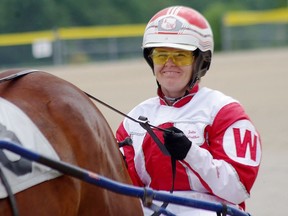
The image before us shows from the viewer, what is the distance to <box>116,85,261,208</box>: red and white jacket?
10.9ft

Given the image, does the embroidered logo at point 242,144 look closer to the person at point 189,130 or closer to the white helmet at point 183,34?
the person at point 189,130

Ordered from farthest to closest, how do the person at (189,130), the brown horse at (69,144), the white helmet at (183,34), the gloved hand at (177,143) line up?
the white helmet at (183,34), the person at (189,130), the gloved hand at (177,143), the brown horse at (69,144)

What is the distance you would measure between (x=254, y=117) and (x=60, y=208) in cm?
926

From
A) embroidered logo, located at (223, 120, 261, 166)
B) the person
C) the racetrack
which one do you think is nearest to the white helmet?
the person

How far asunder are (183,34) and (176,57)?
0.37 ft

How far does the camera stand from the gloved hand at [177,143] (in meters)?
3.21

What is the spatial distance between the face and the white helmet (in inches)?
1.4

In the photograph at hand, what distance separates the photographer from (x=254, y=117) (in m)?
11.7

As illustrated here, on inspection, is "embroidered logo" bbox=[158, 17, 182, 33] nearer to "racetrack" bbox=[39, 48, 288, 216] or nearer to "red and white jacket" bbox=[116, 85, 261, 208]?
"red and white jacket" bbox=[116, 85, 261, 208]

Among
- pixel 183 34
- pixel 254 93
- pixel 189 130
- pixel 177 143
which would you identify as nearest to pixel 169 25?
pixel 183 34

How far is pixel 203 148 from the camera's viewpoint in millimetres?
3406

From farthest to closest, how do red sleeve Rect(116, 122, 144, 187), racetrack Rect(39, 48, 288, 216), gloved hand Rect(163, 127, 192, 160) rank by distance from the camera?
racetrack Rect(39, 48, 288, 216) → red sleeve Rect(116, 122, 144, 187) → gloved hand Rect(163, 127, 192, 160)

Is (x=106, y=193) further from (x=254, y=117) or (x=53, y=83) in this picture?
(x=254, y=117)

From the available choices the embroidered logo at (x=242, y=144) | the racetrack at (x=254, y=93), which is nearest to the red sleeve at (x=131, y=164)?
the embroidered logo at (x=242, y=144)
